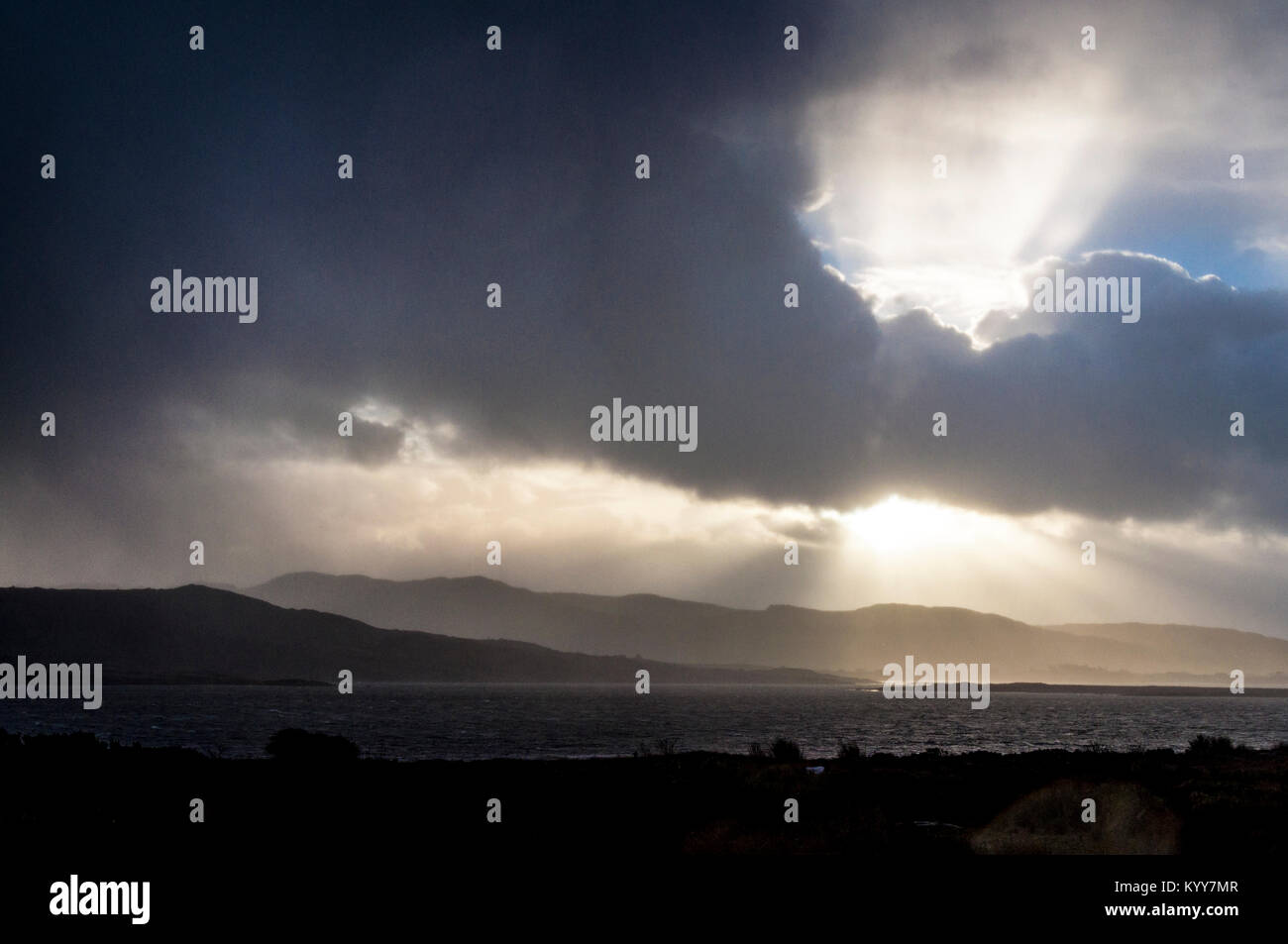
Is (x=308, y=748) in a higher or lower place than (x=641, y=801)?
lower

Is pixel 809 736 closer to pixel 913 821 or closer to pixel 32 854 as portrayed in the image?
pixel 913 821

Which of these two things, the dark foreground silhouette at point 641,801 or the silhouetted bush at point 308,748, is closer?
the dark foreground silhouette at point 641,801

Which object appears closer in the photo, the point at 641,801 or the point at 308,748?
the point at 641,801

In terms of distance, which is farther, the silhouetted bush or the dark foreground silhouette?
the silhouetted bush
